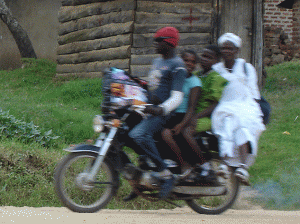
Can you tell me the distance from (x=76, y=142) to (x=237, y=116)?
12.0ft

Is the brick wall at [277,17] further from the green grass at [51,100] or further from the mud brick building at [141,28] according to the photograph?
the green grass at [51,100]

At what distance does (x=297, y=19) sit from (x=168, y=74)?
41.8 ft

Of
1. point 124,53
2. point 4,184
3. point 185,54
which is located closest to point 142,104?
point 185,54

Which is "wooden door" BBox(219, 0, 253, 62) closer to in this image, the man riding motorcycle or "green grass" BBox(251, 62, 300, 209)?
"green grass" BBox(251, 62, 300, 209)

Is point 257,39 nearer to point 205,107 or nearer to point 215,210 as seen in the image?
point 205,107

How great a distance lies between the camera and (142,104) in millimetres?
3828

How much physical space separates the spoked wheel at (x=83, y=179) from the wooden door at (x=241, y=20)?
7.53m

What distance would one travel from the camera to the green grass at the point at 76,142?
18.1ft

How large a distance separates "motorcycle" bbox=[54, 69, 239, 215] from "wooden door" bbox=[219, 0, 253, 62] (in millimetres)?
7128

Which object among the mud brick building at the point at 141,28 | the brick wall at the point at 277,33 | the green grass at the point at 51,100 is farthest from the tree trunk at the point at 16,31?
the brick wall at the point at 277,33

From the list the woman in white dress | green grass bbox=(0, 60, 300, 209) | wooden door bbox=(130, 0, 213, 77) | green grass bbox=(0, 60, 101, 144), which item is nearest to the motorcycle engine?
the woman in white dress

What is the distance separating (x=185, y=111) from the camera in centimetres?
411

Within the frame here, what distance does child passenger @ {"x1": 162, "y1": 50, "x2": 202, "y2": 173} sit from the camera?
398 centimetres

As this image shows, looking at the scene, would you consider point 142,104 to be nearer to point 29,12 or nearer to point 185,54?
point 185,54
